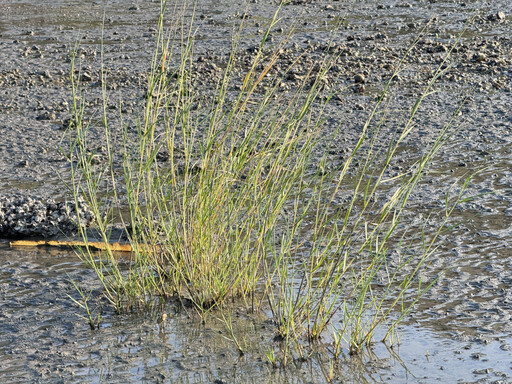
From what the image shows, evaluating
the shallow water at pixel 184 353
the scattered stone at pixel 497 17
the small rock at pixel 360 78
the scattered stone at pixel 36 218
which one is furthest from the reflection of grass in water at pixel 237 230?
the scattered stone at pixel 497 17

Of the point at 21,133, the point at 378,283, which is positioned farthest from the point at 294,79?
the point at 378,283

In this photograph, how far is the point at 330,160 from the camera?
5.86 m

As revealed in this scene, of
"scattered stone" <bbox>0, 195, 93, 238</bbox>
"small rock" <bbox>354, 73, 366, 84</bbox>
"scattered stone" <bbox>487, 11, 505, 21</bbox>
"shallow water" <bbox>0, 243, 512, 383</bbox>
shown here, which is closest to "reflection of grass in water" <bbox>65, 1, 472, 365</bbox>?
"shallow water" <bbox>0, 243, 512, 383</bbox>

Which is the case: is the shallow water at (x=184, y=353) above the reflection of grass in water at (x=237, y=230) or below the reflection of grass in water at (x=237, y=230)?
below

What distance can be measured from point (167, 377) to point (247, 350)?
39cm

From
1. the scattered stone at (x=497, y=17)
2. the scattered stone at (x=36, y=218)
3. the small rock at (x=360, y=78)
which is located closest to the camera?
the scattered stone at (x=36, y=218)

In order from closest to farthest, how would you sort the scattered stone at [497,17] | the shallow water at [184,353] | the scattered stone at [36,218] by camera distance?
1. the shallow water at [184,353]
2. the scattered stone at [36,218]
3. the scattered stone at [497,17]

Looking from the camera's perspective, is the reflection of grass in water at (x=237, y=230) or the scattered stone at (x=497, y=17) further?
the scattered stone at (x=497, y=17)

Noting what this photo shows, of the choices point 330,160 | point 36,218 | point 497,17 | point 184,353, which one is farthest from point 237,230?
point 497,17

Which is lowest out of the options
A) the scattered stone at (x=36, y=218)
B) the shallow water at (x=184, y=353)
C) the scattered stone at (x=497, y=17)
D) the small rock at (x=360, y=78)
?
the scattered stone at (x=36, y=218)

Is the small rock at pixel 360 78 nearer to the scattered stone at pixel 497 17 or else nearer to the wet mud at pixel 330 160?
the wet mud at pixel 330 160

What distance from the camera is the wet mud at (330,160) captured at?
3.20 meters

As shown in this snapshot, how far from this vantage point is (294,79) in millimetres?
7719

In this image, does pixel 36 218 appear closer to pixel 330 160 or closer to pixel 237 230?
pixel 237 230
